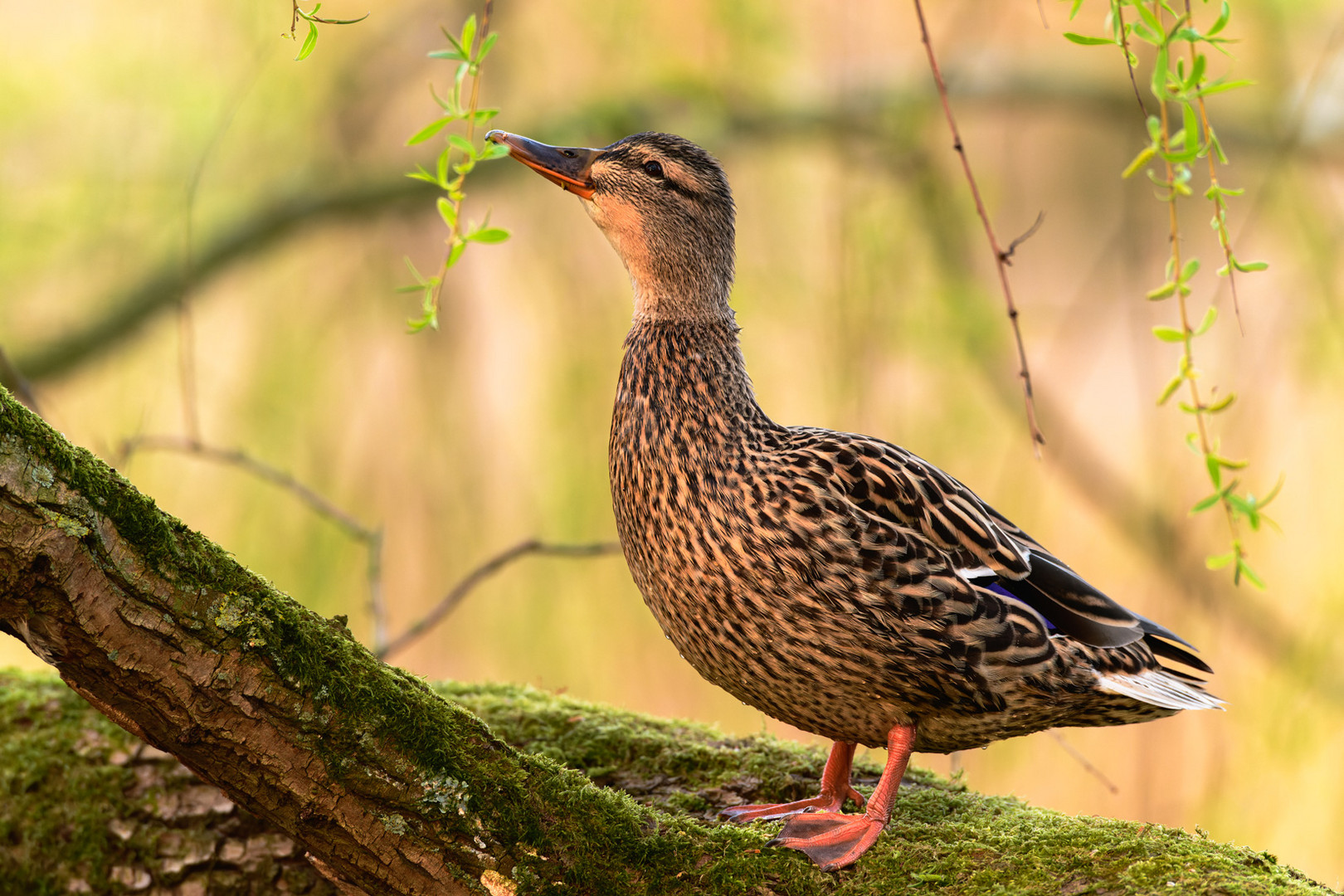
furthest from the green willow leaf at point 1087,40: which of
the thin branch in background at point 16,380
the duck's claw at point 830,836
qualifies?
the thin branch in background at point 16,380

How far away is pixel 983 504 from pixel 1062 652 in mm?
424

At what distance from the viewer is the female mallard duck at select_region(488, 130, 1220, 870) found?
245 centimetres

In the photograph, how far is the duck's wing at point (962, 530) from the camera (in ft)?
8.59

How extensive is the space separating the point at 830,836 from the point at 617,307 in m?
2.54

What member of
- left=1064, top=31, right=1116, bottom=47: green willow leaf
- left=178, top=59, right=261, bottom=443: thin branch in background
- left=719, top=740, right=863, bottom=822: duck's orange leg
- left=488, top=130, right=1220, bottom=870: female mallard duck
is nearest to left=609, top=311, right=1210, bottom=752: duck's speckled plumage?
left=488, top=130, right=1220, bottom=870: female mallard duck

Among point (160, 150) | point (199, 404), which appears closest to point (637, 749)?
point (199, 404)

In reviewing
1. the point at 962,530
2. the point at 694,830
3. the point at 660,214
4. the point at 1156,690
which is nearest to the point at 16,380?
the point at 660,214

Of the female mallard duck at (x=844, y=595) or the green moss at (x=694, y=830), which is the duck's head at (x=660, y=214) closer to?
the female mallard duck at (x=844, y=595)

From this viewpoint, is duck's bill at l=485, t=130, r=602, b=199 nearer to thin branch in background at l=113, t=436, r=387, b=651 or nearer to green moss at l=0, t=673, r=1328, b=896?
thin branch in background at l=113, t=436, r=387, b=651

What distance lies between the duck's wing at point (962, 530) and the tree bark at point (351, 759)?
444mm

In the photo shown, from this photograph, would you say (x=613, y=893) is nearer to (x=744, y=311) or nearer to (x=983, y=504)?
(x=983, y=504)

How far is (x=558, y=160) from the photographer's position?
9.75ft

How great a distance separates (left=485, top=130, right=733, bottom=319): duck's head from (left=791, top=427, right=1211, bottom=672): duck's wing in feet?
1.60

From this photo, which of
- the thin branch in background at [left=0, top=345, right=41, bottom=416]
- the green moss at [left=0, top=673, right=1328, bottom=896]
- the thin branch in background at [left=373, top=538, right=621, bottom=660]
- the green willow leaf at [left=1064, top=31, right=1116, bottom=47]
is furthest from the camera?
the thin branch in background at [left=373, top=538, right=621, bottom=660]
